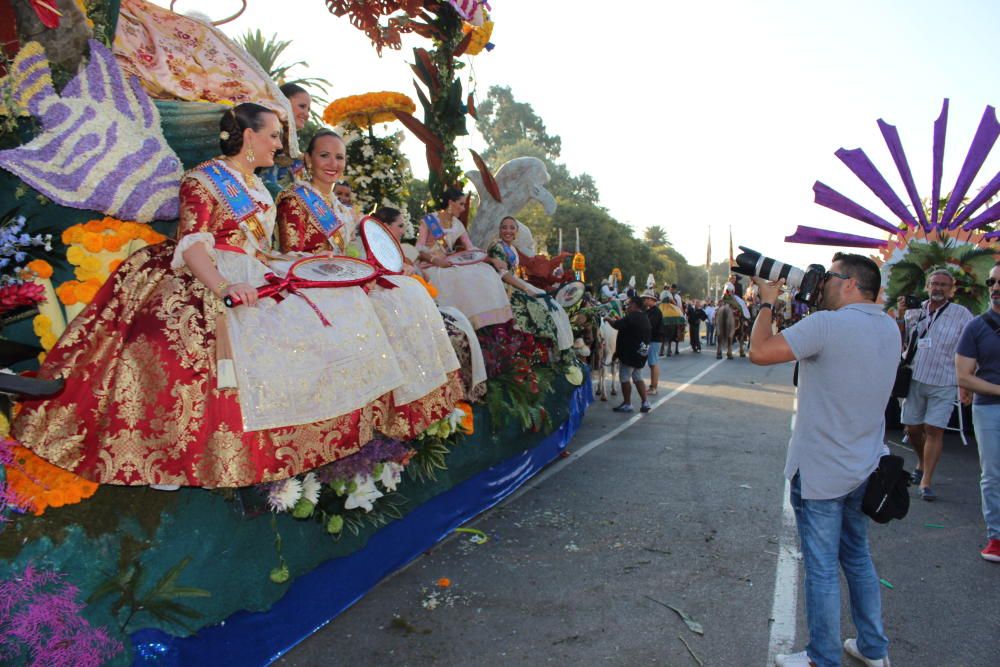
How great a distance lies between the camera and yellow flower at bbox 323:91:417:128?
654 cm

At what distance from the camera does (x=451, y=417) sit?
4.65m

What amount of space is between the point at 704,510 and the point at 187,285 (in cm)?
456

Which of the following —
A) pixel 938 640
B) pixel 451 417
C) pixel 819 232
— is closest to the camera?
pixel 938 640

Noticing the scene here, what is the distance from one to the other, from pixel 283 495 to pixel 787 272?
9.07 ft

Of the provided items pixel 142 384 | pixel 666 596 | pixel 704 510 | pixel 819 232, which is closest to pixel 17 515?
pixel 142 384

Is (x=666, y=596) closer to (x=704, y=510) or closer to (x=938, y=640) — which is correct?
(x=938, y=640)

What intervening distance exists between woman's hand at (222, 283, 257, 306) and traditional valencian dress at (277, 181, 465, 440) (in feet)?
2.66

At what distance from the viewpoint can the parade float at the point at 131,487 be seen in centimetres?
265

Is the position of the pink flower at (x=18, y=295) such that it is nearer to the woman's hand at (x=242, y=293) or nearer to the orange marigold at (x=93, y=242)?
the orange marigold at (x=93, y=242)

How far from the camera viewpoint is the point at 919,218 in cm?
914

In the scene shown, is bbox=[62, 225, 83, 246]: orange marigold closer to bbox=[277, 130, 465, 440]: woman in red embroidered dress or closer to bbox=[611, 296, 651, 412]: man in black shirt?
bbox=[277, 130, 465, 440]: woman in red embroidered dress

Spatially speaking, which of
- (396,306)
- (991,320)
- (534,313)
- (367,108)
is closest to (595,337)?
(534,313)

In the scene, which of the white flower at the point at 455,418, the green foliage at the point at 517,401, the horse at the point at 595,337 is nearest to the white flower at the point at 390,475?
the white flower at the point at 455,418

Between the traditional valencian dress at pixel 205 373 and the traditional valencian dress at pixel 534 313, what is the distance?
11.5 feet
